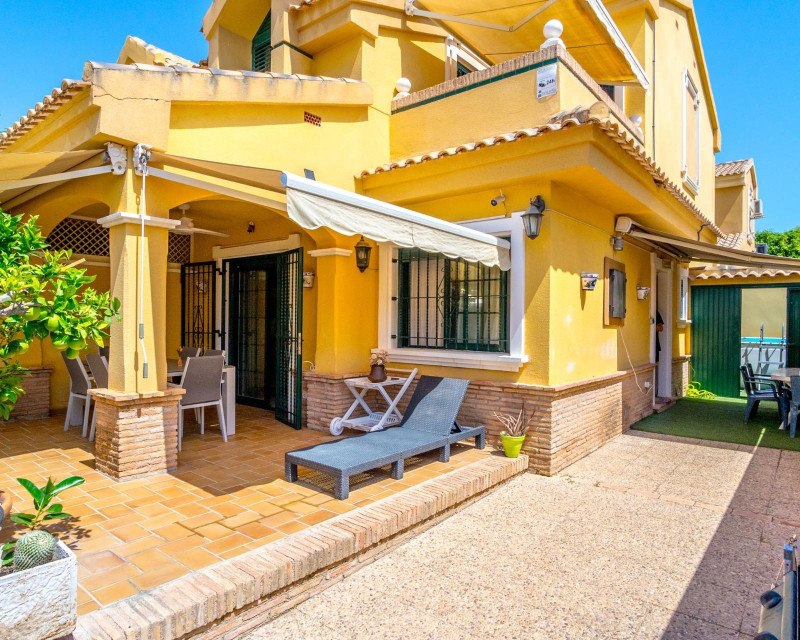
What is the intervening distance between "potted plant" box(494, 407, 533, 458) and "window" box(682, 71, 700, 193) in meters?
10.6

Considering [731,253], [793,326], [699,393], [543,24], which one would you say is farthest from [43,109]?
[793,326]

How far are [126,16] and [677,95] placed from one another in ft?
57.2

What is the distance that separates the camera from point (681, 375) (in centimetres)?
1638

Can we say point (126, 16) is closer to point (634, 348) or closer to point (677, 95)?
point (677, 95)

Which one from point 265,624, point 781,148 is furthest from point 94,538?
point 781,148

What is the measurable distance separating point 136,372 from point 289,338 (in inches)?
154

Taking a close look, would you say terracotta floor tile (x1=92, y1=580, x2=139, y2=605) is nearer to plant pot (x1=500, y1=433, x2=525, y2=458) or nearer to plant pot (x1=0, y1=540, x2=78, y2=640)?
plant pot (x1=0, y1=540, x2=78, y2=640)

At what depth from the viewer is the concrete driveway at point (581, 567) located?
4.30m

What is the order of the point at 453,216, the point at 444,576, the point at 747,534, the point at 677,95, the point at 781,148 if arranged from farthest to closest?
the point at 781,148 → the point at 677,95 → the point at 453,216 → the point at 747,534 → the point at 444,576

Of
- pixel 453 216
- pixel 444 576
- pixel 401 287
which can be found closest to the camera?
pixel 444 576

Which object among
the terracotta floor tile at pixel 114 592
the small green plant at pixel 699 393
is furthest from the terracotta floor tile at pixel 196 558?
the small green plant at pixel 699 393

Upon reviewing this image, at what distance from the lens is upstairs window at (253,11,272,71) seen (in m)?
13.1

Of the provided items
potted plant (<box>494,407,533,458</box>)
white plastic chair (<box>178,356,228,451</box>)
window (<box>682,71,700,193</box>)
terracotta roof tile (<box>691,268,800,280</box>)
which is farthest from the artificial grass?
white plastic chair (<box>178,356,228,451</box>)

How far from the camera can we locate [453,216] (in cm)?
930
